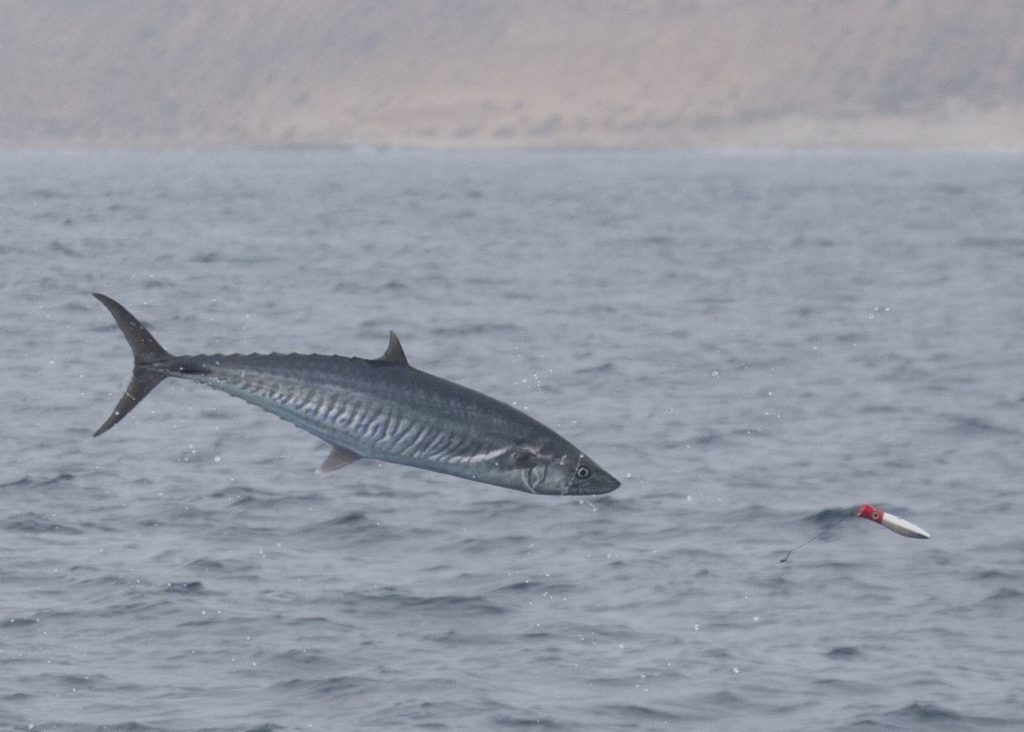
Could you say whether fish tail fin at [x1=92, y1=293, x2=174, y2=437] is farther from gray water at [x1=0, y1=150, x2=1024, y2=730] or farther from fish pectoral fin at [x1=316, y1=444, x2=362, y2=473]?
gray water at [x1=0, y1=150, x2=1024, y2=730]

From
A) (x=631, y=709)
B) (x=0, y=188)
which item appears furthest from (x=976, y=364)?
(x=0, y=188)

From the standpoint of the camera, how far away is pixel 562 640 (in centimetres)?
1315

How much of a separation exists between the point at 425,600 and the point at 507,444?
6.80m

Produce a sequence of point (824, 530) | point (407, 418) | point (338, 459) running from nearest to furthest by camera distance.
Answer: point (407, 418) → point (338, 459) → point (824, 530)

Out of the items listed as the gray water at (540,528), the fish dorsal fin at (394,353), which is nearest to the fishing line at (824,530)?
the gray water at (540,528)

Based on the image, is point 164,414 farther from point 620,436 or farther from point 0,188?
point 0,188

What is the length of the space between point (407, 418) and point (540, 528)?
9.25 m

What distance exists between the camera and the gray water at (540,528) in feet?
39.7

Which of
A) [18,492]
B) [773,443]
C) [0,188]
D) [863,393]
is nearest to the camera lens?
[18,492]

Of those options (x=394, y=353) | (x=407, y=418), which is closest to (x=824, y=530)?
(x=394, y=353)

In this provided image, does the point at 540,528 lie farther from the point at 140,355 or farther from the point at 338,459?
the point at 140,355

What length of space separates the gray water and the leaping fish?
4.23 meters

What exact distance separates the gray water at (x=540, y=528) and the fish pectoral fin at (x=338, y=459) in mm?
3978

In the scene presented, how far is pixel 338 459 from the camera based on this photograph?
7844mm
